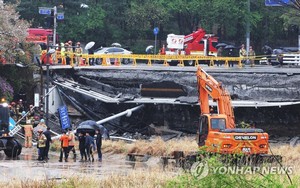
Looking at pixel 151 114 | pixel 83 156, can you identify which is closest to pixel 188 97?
pixel 151 114

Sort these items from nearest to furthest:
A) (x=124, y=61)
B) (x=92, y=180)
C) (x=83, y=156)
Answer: (x=92, y=180) → (x=83, y=156) → (x=124, y=61)

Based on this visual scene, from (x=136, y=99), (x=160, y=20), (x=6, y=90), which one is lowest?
(x=136, y=99)

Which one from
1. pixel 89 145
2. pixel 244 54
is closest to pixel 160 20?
pixel 244 54

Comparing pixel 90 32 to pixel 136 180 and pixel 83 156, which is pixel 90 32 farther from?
pixel 136 180

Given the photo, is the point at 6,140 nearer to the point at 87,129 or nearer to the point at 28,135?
the point at 28,135

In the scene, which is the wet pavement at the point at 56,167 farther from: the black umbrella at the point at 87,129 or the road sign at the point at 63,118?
the road sign at the point at 63,118

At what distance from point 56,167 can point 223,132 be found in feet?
20.2

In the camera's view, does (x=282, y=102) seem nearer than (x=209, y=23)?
Yes

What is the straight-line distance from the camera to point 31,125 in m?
39.2

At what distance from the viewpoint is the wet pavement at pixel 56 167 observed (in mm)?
26719

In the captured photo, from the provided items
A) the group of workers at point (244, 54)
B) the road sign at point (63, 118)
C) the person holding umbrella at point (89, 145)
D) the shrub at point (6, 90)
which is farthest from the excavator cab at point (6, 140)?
the group of workers at point (244, 54)

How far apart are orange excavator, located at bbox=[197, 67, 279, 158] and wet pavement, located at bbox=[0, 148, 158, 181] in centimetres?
262

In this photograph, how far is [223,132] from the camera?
30312 millimetres

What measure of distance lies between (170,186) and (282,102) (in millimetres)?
26815
